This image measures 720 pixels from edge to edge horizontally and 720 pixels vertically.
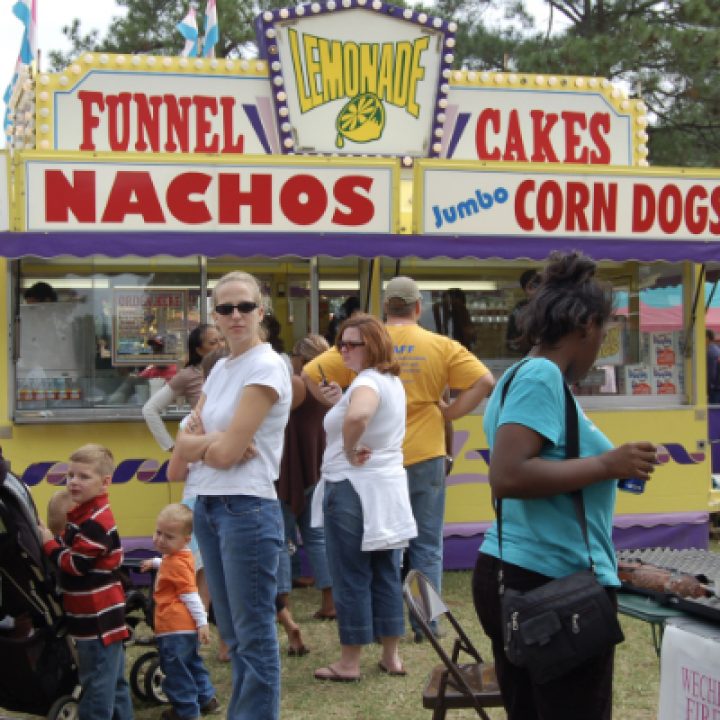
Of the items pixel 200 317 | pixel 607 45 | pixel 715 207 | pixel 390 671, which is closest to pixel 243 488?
pixel 390 671

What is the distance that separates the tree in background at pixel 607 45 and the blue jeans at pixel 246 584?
14218 mm

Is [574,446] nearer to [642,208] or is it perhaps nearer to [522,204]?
[522,204]

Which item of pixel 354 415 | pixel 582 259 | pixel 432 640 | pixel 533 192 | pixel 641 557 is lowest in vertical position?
pixel 432 640

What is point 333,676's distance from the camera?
4.96 meters

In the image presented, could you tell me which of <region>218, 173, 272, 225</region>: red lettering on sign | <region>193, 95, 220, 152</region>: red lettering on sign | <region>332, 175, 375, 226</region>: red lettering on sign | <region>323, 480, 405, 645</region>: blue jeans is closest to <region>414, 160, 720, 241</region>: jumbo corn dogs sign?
<region>332, 175, 375, 226</region>: red lettering on sign

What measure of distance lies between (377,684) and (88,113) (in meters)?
5.55

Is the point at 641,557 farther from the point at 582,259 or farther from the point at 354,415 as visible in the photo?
the point at 354,415

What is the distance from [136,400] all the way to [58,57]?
54.4 feet

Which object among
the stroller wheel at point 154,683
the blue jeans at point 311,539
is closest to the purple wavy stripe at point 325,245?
the blue jeans at point 311,539

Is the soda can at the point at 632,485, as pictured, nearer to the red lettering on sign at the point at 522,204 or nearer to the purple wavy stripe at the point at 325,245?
the purple wavy stripe at the point at 325,245

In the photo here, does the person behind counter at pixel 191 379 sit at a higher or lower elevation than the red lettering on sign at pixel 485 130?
lower

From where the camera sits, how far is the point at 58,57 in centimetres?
2164

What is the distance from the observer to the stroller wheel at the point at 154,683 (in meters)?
4.64

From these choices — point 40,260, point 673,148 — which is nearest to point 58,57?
point 673,148
